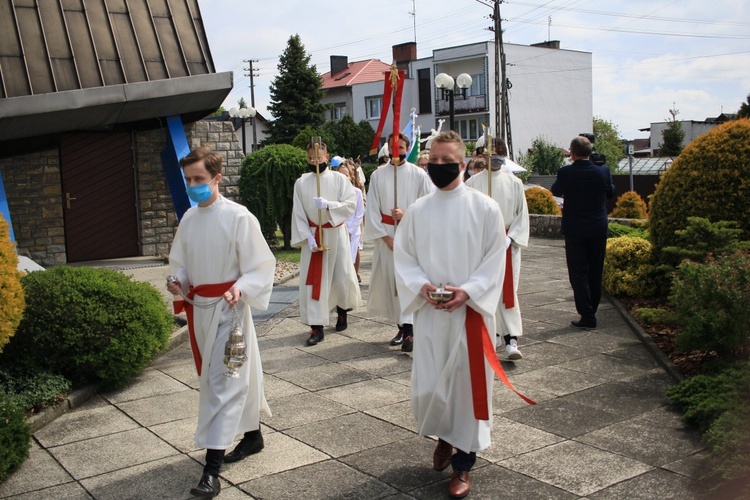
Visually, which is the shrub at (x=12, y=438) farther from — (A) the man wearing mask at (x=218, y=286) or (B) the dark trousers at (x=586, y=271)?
(B) the dark trousers at (x=586, y=271)

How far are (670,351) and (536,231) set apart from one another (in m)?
11.7

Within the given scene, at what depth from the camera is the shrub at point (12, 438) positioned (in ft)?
15.2

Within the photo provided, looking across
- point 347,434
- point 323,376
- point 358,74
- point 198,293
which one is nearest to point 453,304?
point 347,434

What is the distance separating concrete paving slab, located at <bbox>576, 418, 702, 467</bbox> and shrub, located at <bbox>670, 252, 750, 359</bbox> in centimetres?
110

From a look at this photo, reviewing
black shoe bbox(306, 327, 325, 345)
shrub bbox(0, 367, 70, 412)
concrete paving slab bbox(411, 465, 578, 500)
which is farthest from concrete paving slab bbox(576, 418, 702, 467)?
shrub bbox(0, 367, 70, 412)

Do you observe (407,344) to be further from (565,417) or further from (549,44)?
(549,44)

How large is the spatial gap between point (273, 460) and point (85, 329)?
2.40 meters

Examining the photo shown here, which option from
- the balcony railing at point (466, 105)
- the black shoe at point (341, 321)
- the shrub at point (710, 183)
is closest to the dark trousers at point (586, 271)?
the shrub at point (710, 183)

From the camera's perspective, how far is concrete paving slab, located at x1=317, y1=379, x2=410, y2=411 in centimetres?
591

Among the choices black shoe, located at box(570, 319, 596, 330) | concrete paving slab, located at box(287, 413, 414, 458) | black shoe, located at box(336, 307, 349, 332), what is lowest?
black shoe, located at box(570, 319, 596, 330)

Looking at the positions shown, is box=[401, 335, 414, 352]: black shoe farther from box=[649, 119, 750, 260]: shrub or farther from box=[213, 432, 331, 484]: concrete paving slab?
box=[649, 119, 750, 260]: shrub

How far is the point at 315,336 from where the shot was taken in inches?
317

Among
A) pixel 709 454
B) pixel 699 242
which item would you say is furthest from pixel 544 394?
pixel 699 242

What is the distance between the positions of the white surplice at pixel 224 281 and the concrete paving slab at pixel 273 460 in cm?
22
